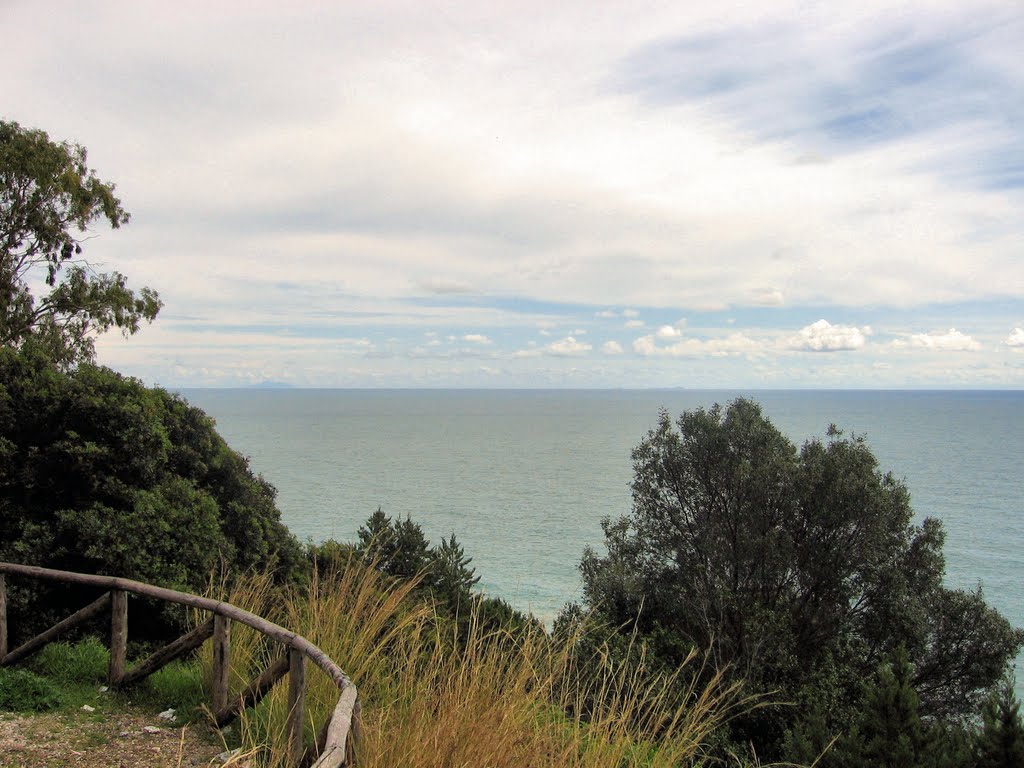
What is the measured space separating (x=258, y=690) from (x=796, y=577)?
17.4 m

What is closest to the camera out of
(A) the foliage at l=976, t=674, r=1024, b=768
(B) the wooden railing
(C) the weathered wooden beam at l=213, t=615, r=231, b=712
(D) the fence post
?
(B) the wooden railing

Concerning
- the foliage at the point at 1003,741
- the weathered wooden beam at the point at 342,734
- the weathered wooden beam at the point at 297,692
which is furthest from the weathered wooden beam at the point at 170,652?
the foliage at the point at 1003,741

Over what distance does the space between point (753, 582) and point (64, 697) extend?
16939 mm

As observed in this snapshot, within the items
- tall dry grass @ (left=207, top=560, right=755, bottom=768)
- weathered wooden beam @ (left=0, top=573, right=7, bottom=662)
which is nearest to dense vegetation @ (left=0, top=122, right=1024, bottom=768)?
tall dry grass @ (left=207, top=560, right=755, bottom=768)

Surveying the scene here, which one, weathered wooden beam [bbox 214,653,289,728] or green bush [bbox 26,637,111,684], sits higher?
weathered wooden beam [bbox 214,653,289,728]

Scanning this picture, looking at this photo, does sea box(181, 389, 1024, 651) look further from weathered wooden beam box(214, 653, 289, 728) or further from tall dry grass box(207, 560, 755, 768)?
weathered wooden beam box(214, 653, 289, 728)

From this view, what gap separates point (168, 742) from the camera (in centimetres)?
504

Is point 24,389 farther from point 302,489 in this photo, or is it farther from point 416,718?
point 302,489

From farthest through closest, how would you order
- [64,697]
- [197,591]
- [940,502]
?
Result: 1. [940,502]
2. [197,591]
3. [64,697]

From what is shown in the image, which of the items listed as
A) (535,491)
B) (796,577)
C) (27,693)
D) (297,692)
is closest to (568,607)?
(796,577)

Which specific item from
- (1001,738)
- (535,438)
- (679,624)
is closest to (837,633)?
(679,624)

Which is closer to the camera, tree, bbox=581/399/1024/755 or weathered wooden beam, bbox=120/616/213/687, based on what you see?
weathered wooden beam, bbox=120/616/213/687

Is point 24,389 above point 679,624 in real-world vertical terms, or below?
above

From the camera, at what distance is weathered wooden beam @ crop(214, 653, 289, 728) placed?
179 inches
